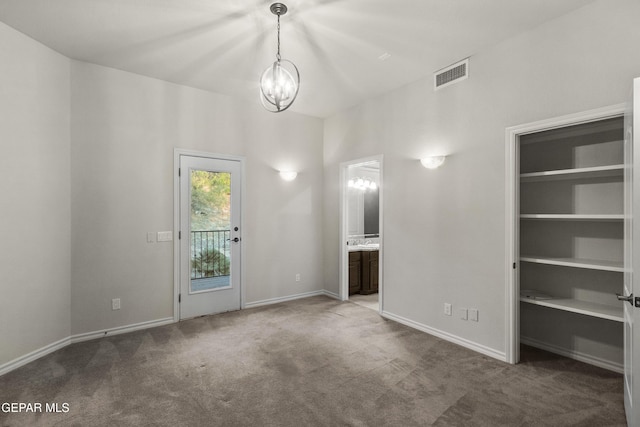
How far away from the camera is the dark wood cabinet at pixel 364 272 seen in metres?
5.49

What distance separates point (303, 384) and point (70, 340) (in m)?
2.70

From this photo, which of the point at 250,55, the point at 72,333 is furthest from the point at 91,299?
the point at 250,55

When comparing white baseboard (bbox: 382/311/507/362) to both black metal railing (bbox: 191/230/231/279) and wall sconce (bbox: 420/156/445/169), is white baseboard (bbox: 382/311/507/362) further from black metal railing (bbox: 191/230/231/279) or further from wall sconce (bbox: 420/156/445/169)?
black metal railing (bbox: 191/230/231/279)

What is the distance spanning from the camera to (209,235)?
4379 millimetres

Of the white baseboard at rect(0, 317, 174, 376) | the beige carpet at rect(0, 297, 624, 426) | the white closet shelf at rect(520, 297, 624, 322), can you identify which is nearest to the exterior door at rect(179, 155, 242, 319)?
the white baseboard at rect(0, 317, 174, 376)

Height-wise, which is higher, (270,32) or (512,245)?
(270,32)

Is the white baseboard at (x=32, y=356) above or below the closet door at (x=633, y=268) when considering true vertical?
below

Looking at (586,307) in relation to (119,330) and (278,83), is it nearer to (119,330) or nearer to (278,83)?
(278,83)

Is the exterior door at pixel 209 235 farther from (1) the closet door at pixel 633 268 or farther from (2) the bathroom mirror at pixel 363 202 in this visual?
(1) the closet door at pixel 633 268

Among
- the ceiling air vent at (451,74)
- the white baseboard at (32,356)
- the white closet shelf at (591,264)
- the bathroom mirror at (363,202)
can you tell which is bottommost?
the white baseboard at (32,356)

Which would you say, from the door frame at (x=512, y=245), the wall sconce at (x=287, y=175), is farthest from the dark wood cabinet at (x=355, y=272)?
the door frame at (x=512, y=245)

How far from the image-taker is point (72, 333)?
3496 millimetres

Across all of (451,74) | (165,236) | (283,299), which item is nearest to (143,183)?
(165,236)

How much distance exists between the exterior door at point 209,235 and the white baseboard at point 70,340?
369 mm
